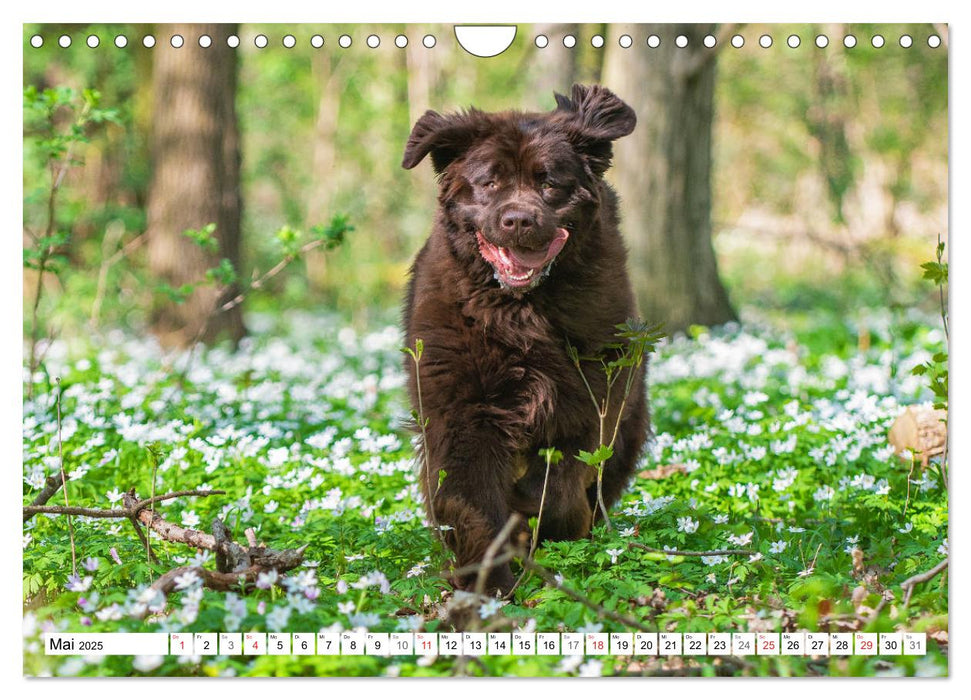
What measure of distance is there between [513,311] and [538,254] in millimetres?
274

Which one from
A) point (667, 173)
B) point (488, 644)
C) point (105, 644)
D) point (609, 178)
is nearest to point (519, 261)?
point (488, 644)

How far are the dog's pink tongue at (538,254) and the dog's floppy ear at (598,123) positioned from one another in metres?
0.48

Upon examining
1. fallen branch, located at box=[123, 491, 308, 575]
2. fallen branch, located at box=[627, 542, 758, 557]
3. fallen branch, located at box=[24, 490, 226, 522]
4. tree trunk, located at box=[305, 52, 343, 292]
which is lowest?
fallen branch, located at box=[627, 542, 758, 557]

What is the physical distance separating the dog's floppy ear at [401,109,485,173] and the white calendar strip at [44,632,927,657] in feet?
7.44

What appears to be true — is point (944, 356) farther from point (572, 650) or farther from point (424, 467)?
point (424, 467)

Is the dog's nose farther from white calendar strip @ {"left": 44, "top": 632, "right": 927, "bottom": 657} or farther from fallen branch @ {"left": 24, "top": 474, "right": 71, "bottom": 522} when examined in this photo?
fallen branch @ {"left": 24, "top": 474, "right": 71, "bottom": 522}

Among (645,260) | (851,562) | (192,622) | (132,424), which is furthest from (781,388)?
(192,622)

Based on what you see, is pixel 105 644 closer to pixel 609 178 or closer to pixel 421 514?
pixel 421 514

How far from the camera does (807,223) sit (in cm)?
1088

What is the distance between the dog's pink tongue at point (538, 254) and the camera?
170 inches

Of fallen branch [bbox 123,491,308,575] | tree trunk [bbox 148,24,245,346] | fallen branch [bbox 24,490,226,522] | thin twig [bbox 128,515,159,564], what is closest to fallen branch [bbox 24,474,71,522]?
fallen branch [bbox 24,490,226,522]

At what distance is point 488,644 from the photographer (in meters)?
3.05

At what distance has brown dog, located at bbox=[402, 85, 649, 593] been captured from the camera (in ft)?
14.0
